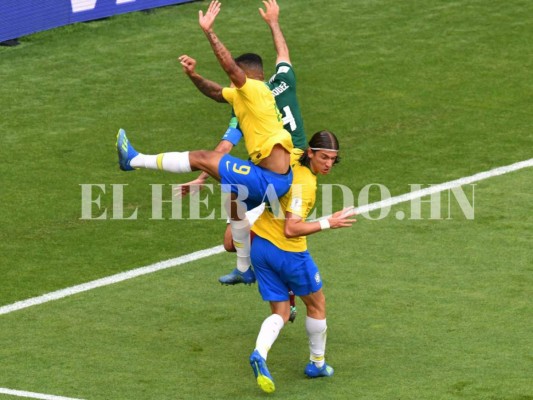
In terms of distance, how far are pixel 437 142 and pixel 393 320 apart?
6.10 m

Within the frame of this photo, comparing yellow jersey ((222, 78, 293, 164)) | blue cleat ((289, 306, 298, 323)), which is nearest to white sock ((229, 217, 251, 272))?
blue cleat ((289, 306, 298, 323))

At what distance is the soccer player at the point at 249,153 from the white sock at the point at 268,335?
1168 millimetres

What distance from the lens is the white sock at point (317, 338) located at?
11992mm

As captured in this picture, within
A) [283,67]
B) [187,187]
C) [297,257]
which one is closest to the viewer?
[297,257]

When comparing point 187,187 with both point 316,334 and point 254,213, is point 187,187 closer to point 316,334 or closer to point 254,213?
point 254,213

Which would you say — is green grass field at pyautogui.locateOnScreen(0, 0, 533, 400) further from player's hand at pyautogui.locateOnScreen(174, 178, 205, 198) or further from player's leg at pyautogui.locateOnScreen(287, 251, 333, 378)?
player's hand at pyautogui.locateOnScreen(174, 178, 205, 198)

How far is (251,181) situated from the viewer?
12.3 m

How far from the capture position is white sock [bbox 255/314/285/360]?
1153cm

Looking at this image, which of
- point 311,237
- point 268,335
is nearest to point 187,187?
point 311,237

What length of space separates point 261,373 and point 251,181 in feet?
6.47

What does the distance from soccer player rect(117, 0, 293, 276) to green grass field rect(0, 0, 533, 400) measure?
175 cm

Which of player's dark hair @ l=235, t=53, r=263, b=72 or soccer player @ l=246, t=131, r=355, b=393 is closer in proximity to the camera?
soccer player @ l=246, t=131, r=355, b=393

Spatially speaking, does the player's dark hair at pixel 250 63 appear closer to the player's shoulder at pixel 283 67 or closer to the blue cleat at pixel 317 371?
the player's shoulder at pixel 283 67

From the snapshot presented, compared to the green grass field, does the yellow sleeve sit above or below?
above
